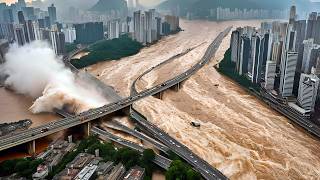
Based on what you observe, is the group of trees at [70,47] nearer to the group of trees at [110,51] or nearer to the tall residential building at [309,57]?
the group of trees at [110,51]

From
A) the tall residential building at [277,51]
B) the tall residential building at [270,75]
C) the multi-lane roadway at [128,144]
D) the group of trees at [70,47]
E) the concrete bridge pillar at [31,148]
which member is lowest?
the concrete bridge pillar at [31,148]

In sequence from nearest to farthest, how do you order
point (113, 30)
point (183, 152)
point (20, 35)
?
1. point (183, 152)
2. point (20, 35)
3. point (113, 30)

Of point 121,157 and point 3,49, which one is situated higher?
point 3,49

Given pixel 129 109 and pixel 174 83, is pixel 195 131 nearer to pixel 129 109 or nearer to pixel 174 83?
pixel 129 109

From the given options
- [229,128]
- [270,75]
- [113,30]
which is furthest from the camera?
[113,30]

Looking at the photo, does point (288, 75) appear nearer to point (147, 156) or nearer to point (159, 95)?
point (159, 95)

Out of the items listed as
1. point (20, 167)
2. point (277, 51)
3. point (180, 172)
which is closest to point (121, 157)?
point (180, 172)

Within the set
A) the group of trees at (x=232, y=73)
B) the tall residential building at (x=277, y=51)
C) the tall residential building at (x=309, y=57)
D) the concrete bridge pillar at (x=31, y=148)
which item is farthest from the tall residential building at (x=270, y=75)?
the concrete bridge pillar at (x=31, y=148)
